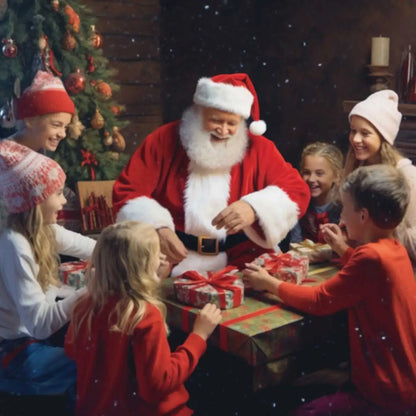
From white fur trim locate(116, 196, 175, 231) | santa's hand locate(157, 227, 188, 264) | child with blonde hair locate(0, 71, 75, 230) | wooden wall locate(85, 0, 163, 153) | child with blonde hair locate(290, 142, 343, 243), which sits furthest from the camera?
wooden wall locate(85, 0, 163, 153)

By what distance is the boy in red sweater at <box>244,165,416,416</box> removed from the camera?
1903 mm

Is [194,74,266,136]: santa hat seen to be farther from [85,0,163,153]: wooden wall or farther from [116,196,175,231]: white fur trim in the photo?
[85,0,163,153]: wooden wall

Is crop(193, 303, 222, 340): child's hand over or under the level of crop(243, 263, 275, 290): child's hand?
under

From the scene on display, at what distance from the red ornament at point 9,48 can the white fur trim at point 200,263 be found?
5.93 ft

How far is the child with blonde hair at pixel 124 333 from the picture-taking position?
170 cm

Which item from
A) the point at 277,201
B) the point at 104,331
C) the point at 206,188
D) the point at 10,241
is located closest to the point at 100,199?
the point at 206,188

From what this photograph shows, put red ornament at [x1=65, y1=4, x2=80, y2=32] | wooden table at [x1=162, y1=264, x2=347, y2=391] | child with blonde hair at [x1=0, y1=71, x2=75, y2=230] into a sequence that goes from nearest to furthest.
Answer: wooden table at [x1=162, y1=264, x2=347, y2=391] → child with blonde hair at [x1=0, y1=71, x2=75, y2=230] → red ornament at [x1=65, y1=4, x2=80, y2=32]

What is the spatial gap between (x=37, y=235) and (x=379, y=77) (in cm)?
310

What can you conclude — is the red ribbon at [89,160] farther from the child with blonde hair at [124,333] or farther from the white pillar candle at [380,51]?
the child with blonde hair at [124,333]

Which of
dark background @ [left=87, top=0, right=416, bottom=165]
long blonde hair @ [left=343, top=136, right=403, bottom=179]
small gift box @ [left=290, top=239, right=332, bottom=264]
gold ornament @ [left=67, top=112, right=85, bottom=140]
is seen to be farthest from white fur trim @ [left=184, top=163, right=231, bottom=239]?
dark background @ [left=87, top=0, right=416, bottom=165]

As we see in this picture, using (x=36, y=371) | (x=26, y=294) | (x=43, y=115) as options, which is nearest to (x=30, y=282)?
(x=26, y=294)

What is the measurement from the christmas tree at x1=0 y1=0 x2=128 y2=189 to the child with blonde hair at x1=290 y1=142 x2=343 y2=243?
4.77 feet

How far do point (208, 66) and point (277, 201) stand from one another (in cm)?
332

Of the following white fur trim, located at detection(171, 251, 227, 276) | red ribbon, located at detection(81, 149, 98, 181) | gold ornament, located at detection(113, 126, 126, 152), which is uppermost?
gold ornament, located at detection(113, 126, 126, 152)
